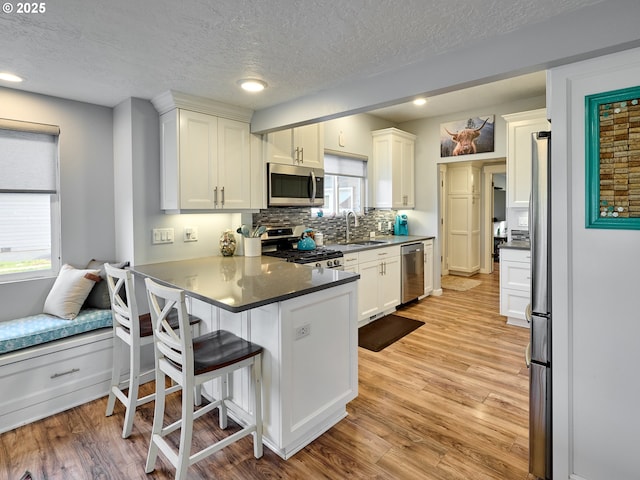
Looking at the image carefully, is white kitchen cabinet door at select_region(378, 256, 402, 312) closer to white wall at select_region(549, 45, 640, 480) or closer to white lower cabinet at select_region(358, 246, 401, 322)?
white lower cabinet at select_region(358, 246, 401, 322)

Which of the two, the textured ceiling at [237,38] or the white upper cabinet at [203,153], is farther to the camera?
the white upper cabinet at [203,153]

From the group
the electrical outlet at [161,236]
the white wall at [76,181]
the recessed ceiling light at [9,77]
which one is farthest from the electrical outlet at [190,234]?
the recessed ceiling light at [9,77]

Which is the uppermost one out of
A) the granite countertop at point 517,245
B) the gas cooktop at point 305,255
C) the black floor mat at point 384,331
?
the granite countertop at point 517,245

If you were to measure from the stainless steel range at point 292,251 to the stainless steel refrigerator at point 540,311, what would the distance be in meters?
1.99

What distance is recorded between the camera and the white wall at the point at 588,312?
4.99ft

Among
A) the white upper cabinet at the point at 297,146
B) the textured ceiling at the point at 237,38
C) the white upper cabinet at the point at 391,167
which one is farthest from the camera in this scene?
the white upper cabinet at the point at 391,167

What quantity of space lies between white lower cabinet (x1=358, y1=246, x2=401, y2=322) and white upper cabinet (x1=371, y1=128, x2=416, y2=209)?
0.90 m

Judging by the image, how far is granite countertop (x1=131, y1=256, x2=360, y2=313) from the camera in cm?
182

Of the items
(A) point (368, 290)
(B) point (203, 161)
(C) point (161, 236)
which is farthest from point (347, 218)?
(C) point (161, 236)

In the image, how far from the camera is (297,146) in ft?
12.3

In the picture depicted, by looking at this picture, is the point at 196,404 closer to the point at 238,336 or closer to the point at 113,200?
the point at 238,336

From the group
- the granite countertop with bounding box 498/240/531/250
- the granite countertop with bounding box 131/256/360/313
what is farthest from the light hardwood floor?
the granite countertop with bounding box 498/240/531/250

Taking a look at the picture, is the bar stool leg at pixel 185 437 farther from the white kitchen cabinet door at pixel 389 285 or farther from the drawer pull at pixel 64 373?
the white kitchen cabinet door at pixel 389 285

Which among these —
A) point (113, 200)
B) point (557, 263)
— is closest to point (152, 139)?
point (113, 200)
